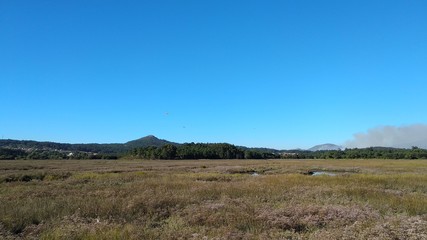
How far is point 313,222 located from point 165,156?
138 meters

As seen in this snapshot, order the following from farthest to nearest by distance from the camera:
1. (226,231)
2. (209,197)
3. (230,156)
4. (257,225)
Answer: (230,156) → (209,197) → (257,225) → (226,231)

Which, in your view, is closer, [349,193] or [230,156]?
[349,193]

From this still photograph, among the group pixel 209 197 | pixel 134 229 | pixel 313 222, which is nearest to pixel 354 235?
pixel 313 222

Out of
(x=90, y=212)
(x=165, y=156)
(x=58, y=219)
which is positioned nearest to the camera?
(x=58, y=219)

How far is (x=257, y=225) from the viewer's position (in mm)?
11086

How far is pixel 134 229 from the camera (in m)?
10.1

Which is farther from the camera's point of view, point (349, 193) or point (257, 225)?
point (349, 193)

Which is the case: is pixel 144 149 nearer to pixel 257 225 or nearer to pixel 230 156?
pixel 230 156

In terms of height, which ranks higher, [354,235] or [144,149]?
[144,149]

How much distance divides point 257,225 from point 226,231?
143cm

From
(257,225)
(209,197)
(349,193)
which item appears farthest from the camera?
(349,193)

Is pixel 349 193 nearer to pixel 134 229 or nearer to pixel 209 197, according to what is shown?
pixel 209 197

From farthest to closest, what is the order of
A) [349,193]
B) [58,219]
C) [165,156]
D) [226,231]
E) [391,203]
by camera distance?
[165,156] → [349,193] → [391,203] → [58,219] → [226,231]

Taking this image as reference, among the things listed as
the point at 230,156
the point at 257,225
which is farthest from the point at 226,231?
→ the point at 230,156
